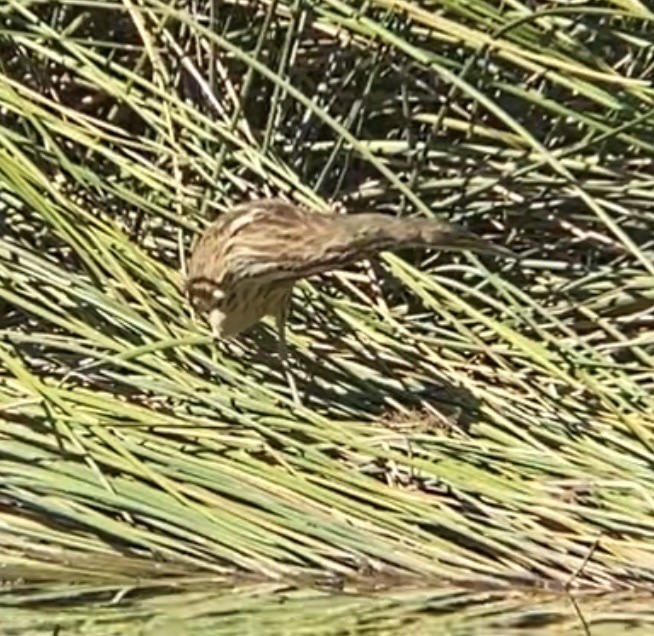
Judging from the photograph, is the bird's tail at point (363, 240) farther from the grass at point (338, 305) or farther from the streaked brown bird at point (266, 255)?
the grass at point (338, 305)

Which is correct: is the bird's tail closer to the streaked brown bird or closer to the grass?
the streaked brown bird

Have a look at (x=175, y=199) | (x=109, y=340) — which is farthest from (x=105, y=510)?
(x=175, y=199)

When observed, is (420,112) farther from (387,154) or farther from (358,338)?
(358,338)

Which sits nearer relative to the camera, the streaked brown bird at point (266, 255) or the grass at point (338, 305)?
the grass at point (338, 305)

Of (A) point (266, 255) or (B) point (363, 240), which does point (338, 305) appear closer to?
(A) point (266, 255)

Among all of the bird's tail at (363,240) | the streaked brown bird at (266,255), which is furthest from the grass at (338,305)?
the bird's tail at (363,240)
